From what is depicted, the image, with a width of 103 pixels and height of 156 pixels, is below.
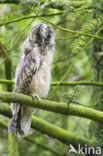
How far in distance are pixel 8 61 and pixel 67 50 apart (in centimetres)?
220

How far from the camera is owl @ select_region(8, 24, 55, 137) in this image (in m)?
3.70

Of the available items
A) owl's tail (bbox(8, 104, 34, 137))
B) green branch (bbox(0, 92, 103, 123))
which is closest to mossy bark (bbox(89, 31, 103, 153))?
→ owl's tail (bbox(8, 104, 34, 137))

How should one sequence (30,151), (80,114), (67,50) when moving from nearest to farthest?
(80,114) → (30,151) → (67,50)

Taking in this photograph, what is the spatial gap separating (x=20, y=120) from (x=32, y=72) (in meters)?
0.66

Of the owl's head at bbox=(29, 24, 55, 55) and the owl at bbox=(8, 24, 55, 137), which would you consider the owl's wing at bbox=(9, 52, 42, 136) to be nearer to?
the owl at bbox=(8, 24, 55, 137)

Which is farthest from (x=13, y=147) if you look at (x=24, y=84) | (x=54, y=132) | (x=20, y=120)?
(x=24, y=84)

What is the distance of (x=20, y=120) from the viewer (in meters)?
3.93

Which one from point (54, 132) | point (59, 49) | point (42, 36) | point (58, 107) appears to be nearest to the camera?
point (58, 107)

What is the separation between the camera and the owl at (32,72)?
12.1 ft

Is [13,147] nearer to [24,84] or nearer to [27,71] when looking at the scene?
[24,84]

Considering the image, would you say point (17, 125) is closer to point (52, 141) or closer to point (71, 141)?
point (71, 141)

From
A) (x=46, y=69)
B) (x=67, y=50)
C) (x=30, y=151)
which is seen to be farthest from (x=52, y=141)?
(x=46, y=69)

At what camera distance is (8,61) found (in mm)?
3752
